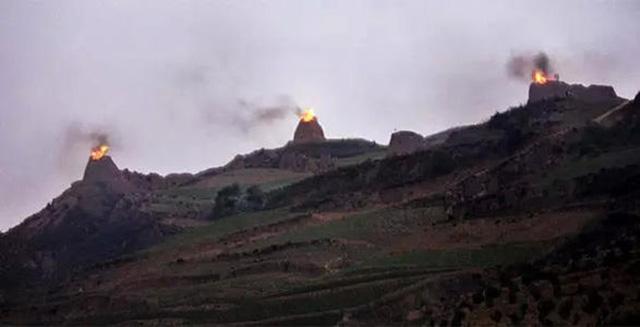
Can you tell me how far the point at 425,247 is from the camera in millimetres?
49250

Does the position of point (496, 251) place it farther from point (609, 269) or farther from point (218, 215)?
point (218, 215)

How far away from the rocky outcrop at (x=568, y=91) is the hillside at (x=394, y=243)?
0.37 m

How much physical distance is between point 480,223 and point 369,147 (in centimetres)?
5824

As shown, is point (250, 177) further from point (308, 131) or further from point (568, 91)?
point (568, 91)

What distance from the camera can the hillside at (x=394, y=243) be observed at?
109 feet

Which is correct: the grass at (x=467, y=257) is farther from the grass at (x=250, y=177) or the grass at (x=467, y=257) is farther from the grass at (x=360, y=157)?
the grass at (x=360, y=157)

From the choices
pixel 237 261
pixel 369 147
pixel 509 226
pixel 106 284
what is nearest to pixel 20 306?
pixel 106 284

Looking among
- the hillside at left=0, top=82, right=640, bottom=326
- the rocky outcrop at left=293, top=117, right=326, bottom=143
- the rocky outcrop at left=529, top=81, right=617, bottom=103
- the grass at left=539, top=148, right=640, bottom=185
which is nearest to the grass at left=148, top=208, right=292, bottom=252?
the hillside at left=0, top=82, right=640, bottom=326

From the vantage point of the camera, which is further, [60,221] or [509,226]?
[60,221]

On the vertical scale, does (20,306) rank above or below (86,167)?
below

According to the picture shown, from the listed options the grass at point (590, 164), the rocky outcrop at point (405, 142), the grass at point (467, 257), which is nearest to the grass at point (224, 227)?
the rocky outcrop at point (405, 142)

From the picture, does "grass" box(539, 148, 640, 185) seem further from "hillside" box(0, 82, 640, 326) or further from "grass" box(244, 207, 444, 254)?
"grass" box(244, 207, 444, 254)

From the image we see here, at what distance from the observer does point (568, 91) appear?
74.7m

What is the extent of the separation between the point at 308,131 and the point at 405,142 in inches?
955
